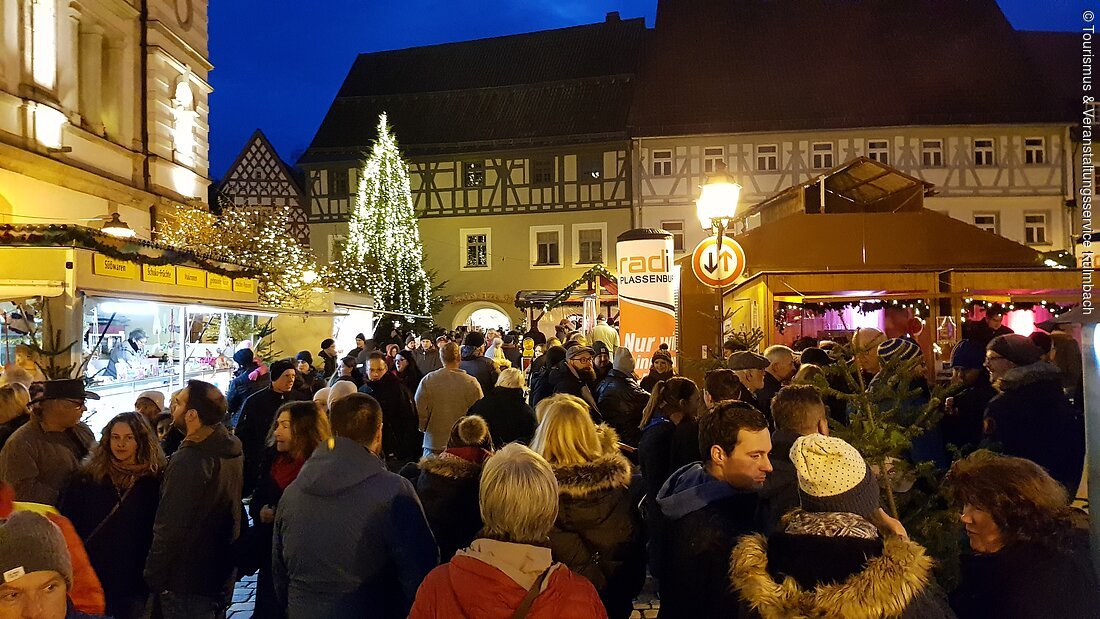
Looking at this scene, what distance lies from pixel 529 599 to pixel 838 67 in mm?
31563

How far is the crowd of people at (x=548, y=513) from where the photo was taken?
212 cm

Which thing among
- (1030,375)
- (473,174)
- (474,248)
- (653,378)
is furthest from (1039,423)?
(473,174)

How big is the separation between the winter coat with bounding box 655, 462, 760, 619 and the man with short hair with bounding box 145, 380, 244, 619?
6.94 feet

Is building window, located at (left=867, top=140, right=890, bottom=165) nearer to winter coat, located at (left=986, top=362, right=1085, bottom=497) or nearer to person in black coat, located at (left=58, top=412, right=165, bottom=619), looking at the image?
winter coat, located at (left=986, top=362, right=1085, bottom=497)

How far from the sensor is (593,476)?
320 cm

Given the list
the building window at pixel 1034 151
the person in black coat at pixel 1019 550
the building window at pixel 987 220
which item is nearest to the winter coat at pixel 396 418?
the person in black coat at pixel 1019 550

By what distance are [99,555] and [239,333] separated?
10.3 m

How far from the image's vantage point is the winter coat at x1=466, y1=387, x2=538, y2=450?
5.53 metres

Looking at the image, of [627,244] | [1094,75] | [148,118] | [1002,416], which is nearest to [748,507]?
[1002,416]

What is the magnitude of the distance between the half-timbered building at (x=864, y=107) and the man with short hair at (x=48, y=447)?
2533 centimetres

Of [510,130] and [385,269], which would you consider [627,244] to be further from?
[510,130]

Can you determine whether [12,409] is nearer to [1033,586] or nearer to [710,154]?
[1033,586]

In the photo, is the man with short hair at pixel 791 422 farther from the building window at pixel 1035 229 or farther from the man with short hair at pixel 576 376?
the building window at pixel 1035 229

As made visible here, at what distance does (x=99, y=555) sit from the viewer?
3551mm
